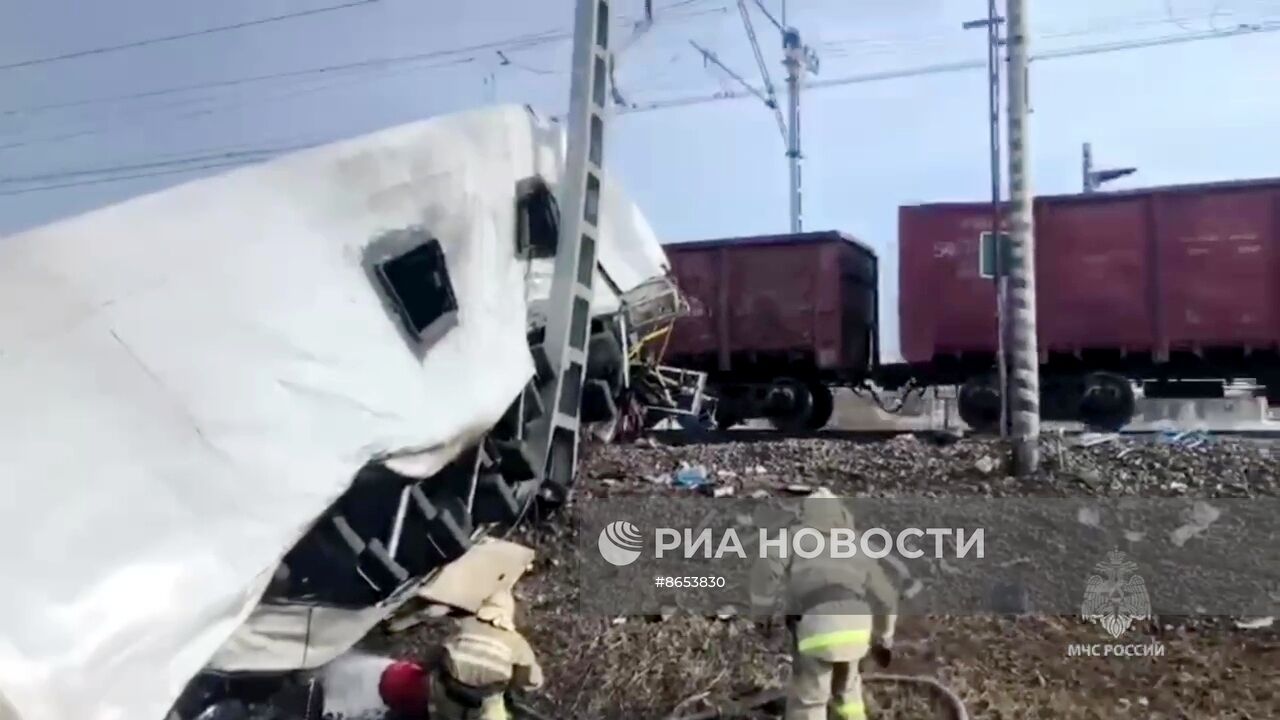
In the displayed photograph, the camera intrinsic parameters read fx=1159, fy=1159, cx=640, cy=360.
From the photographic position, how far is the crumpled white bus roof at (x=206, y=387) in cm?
180

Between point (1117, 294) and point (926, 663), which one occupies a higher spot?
point (1117, 294)

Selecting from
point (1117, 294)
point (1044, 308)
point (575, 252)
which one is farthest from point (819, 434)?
point (575, 252)

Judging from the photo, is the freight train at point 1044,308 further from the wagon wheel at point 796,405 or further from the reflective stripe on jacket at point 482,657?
the reflective stripe on jacket at point 482,657

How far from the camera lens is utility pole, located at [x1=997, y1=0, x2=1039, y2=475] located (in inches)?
274

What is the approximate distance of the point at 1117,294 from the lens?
11.7 m

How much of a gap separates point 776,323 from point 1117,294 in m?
3.59

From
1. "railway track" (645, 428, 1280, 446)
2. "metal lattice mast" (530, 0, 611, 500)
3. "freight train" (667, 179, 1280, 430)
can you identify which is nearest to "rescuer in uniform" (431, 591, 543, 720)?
"metal lattice mast" (530, 0, 611, 500)

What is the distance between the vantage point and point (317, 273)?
2.49 m

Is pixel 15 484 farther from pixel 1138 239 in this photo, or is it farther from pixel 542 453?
pixel 1138 239

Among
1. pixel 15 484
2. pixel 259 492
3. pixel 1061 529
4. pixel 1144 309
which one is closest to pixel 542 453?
pixel 259 492

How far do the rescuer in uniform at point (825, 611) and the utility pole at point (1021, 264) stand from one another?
310cm

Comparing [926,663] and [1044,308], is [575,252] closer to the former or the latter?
[926,663]

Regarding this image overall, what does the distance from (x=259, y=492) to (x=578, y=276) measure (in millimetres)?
1499

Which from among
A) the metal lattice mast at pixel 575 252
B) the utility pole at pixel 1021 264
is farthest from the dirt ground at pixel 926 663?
the metal lattice mast at pixel 575 252
